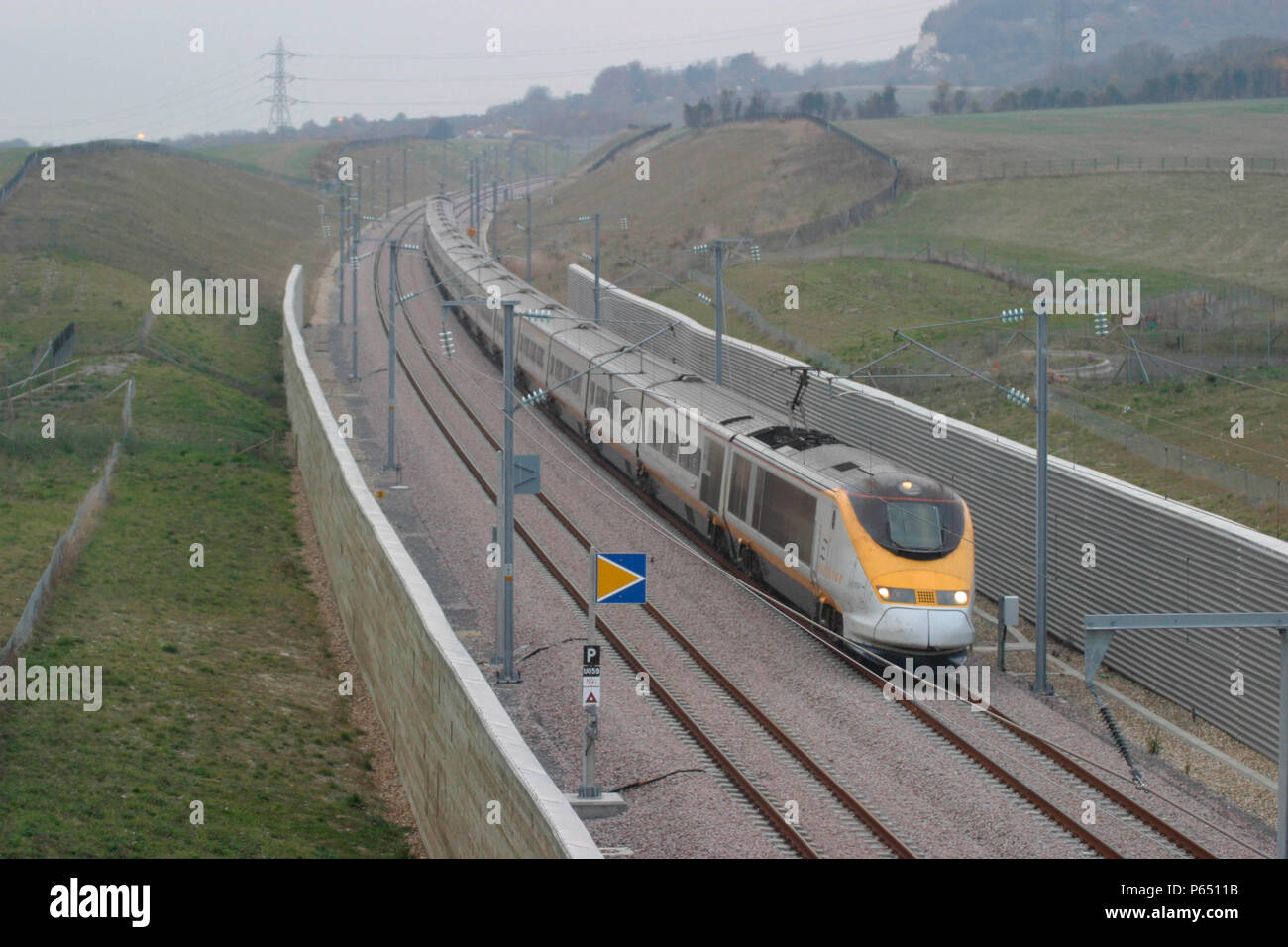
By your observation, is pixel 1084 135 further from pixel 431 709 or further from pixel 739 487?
pixel 431 709

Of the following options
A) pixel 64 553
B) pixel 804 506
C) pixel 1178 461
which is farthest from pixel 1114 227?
pixel 64 553

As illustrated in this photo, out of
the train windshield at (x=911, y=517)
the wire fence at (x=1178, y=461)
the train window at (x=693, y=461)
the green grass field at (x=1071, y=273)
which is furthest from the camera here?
the green grass field at (x=1071, y=273)

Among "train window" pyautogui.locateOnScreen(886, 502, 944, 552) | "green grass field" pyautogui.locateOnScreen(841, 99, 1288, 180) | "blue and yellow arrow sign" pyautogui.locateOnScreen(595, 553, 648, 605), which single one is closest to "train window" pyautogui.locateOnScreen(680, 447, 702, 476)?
"train window" pyautogui.locateOnScreen(886, 502, 944, 552)

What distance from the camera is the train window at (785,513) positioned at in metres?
25.0

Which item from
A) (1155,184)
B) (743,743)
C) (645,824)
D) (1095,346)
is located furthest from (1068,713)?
(1155,184)

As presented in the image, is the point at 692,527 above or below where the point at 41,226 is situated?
below

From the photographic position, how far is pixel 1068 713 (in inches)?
884

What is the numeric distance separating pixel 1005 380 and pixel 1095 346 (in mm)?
4007

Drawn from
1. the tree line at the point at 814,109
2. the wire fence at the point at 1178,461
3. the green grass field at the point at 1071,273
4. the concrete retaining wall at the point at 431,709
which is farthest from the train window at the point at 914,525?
the tree line at the point at 814,109

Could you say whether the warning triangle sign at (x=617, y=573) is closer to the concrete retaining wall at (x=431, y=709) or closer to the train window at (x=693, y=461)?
the concrete retaining wall at (x=431, y=709)

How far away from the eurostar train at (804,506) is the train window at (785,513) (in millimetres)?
35

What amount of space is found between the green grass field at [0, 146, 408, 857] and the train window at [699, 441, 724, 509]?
8641 mm

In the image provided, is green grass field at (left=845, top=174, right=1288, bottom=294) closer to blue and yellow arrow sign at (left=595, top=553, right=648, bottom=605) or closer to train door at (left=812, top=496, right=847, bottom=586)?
train door at (left=812, top=496, right=847, bottom=586)
